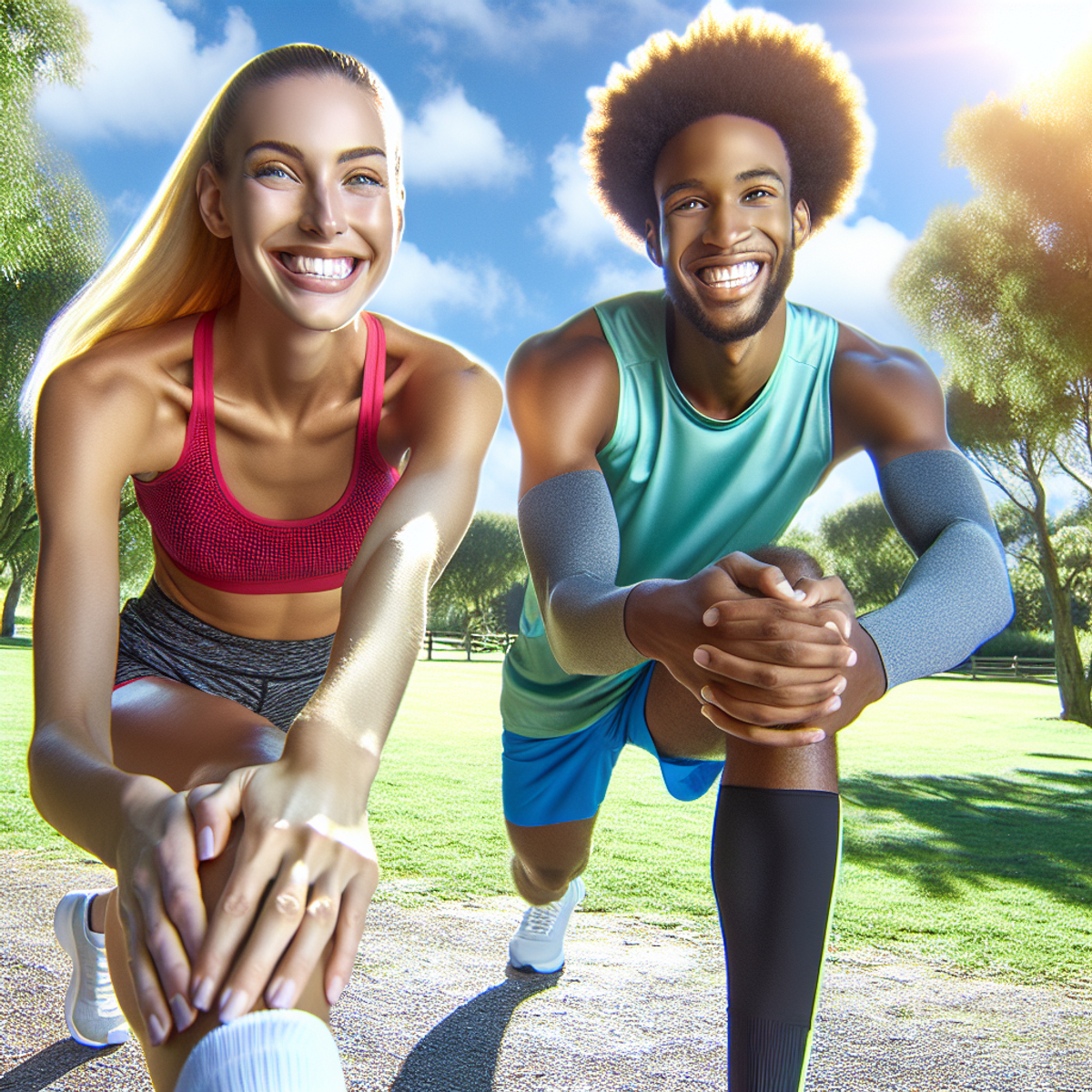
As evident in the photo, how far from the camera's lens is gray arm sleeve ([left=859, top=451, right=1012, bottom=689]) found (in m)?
1.74

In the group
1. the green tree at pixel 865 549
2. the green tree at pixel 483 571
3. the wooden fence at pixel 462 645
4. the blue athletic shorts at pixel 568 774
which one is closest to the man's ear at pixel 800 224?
the blue athletic shorts at pixel 568 774

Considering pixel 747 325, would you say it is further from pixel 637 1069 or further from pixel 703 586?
pixel 637 1069

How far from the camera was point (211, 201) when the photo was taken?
1990 millimetres

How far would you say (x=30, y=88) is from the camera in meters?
15.1

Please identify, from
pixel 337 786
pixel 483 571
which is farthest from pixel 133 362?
pixel 483 571

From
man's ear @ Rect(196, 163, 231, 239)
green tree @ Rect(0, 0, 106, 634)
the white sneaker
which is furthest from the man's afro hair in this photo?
green tree @ Rect(0, 0, 106, 634)

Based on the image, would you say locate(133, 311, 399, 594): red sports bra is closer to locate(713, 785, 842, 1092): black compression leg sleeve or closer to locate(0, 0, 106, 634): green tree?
locate(713, 785, 842, 1092): black compression leg sleeve

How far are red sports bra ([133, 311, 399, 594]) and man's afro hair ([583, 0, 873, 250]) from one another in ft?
3.13

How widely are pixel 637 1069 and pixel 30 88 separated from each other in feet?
56.4

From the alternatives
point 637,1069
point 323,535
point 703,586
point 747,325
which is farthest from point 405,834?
point 703,586

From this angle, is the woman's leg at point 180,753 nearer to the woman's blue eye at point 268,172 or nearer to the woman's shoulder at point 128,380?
the woman's shoulder at point 128,380

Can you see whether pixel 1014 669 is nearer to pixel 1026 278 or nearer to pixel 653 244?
pixel 1026 278

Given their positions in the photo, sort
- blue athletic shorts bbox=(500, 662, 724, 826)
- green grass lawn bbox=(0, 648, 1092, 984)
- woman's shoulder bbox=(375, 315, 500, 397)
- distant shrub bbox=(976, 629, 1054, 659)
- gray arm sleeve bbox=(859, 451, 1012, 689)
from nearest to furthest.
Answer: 1. gray arm sleeve bbox=(859, 451, 1012, 689)
2. woman's shoulder bbox=(375, 315, 500, 397)
3. blue athletic shorts bbox=(500, 662, 724, 826)
4. green grass lawn bbox=(0, 648, 1092, 984)
5. distant shrub bbox=(976, 629, 1054, 659)

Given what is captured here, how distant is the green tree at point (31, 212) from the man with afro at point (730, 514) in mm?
14631
